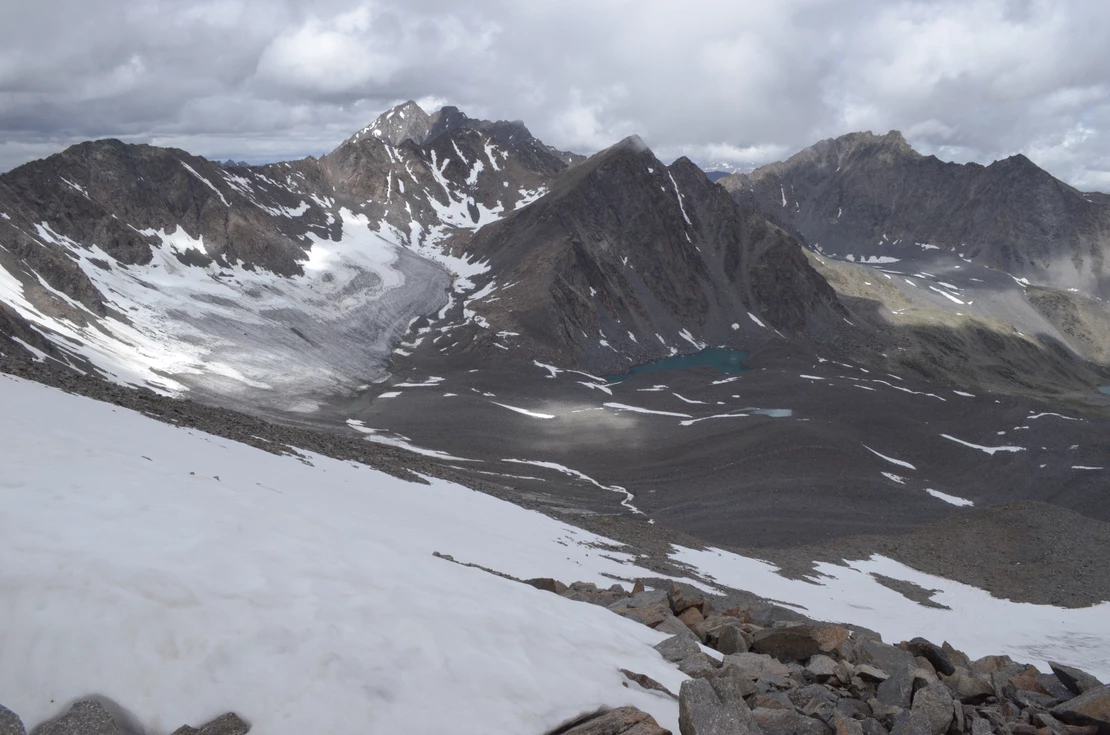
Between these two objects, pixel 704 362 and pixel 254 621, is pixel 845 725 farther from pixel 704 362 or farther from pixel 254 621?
pixel 704 362

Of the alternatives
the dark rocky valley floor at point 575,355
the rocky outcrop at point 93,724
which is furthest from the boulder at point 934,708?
the dark rocky valley floor at point 575,355

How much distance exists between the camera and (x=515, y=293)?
11925cm

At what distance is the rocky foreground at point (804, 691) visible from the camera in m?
7.89

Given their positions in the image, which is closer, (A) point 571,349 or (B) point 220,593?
(B) point 220,593

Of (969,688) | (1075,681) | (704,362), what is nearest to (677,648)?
(969,688)

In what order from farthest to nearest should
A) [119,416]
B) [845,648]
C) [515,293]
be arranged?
1. [515,293]
2. [119,416]
3. [845,648]

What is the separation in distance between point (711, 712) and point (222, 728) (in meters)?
4.94

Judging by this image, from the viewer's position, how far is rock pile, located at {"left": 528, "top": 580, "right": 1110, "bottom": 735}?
8672 mm

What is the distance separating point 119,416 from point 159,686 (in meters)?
16.8

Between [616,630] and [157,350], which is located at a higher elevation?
[157,350]

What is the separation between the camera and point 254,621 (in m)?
7.81

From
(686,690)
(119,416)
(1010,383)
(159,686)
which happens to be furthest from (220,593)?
(1010,383)

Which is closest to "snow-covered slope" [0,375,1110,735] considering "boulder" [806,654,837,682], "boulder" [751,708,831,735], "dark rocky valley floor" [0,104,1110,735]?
"boulder" [751,708,831,735]

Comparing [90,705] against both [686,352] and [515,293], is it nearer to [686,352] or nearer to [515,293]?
[515,293]
